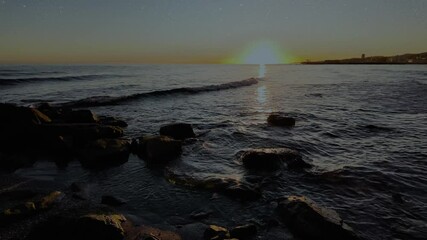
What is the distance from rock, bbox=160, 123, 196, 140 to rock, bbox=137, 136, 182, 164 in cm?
168

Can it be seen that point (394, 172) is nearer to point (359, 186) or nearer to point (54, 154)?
point (359, 186)

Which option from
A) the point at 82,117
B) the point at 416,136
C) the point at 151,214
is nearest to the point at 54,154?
the point at 82,117

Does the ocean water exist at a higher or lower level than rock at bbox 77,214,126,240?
lower

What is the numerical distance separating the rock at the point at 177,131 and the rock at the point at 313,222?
6.94 metres

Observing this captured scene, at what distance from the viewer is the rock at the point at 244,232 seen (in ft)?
17.5

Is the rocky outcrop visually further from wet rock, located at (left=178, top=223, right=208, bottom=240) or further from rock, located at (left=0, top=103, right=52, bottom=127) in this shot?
wet rock, located at (left=178, top=223, right=208, bottom=240)

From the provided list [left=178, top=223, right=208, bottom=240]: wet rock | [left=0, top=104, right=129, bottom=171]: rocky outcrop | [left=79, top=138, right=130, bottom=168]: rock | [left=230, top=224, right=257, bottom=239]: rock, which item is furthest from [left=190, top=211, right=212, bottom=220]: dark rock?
[left=0, top=104, right=129, bottom=171]: rocky outcrop

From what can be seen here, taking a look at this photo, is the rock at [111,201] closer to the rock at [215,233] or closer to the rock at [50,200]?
the rock at [50,200]

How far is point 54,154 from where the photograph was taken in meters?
10.3

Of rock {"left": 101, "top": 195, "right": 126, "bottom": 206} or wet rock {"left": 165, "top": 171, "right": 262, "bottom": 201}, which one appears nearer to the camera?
rock {"left": 101, "top": 195, "right": 126, "bottom": 206}

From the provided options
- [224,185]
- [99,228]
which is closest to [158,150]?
[224,185]

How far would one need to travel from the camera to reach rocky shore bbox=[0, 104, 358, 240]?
530 centimetres

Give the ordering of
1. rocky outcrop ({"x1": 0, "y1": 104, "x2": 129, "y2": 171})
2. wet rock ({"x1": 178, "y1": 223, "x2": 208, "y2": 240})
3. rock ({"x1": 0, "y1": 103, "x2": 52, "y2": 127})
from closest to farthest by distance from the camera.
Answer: wet rock ({"x1": 178, "y1": 223, "x2": 208, "y2": 240}), rocky outcrop ({"x1": 0, "y1": 104, "x2": 129, "y2": 171}), rock ({"x1": 0, "y1": 103, "x2": 52, "y2": 127})

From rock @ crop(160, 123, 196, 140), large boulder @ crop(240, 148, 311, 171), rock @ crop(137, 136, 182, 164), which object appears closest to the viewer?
large boulder @ crop(240, 148, 311, 171)
